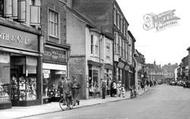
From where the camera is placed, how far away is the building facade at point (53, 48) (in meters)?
27.3

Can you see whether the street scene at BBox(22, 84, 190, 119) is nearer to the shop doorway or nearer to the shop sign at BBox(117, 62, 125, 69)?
the shop doorway

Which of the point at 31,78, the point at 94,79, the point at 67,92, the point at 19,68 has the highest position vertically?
the point at 19,68

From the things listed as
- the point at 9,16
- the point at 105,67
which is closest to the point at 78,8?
the point at 105,67

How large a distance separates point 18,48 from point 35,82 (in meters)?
3.35

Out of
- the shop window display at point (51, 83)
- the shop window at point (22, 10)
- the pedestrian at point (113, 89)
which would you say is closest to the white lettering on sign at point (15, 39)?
the shop window at point (22, 10)

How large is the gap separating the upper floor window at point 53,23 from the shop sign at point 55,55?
1.23 m

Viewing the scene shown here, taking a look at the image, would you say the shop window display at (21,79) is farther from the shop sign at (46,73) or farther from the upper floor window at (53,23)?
the upper floor window at (53,23)

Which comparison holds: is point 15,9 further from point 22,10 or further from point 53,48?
point 53,48

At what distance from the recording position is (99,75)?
40.5 meters

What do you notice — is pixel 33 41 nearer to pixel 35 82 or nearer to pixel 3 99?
pixel 35 82

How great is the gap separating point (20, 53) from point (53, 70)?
5950 mm

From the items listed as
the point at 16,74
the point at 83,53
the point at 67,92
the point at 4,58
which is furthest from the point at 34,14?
the point at 83,53

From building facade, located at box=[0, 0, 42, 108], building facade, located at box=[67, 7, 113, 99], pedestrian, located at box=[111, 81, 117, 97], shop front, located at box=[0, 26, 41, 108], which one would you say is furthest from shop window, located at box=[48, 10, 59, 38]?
pedestrian, located at box=[111, 81, 117, 97]

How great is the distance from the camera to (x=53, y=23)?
29453mm
